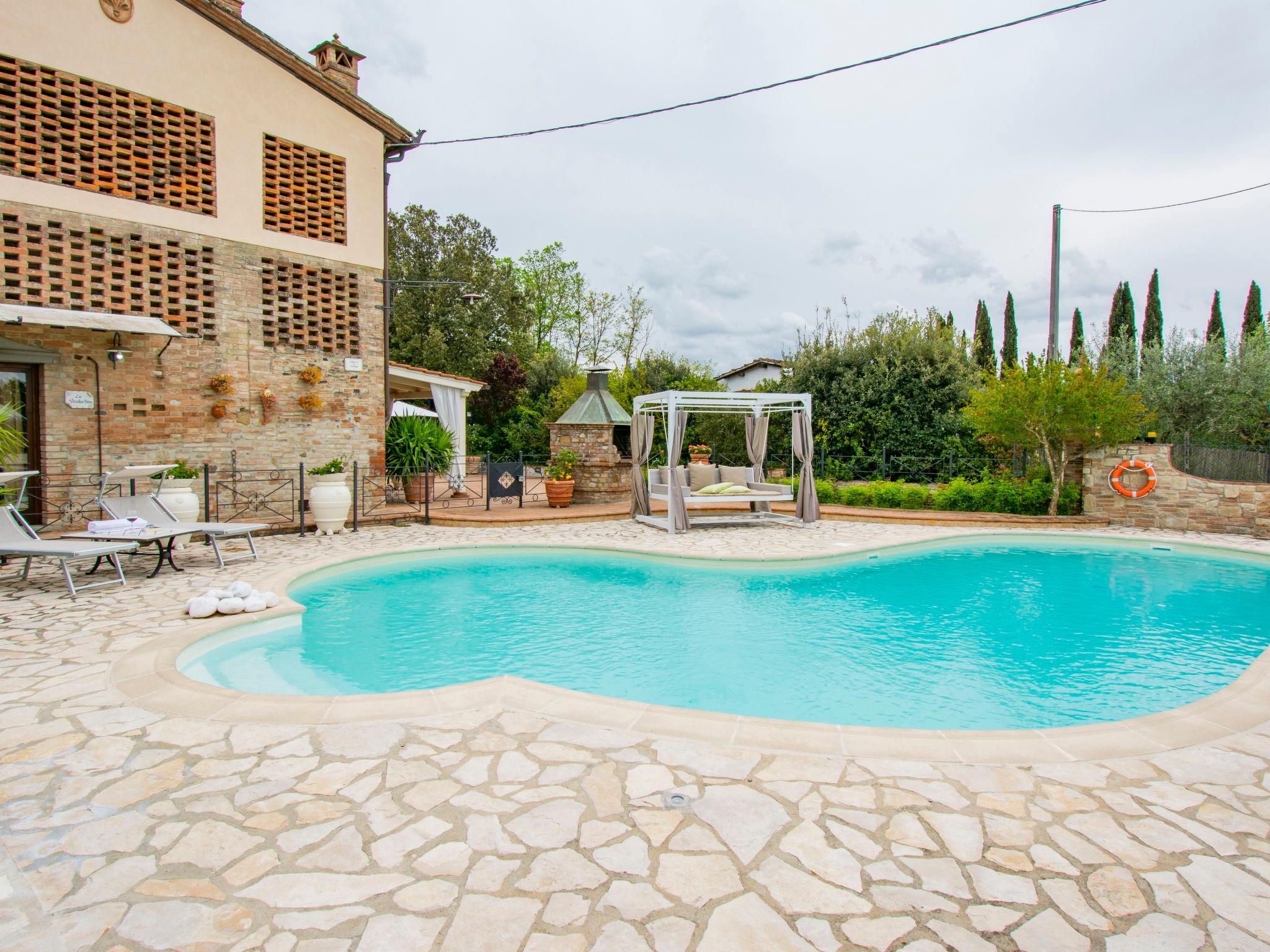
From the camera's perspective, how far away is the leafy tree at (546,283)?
35281 millimetres

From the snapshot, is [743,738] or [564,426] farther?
[564,426]

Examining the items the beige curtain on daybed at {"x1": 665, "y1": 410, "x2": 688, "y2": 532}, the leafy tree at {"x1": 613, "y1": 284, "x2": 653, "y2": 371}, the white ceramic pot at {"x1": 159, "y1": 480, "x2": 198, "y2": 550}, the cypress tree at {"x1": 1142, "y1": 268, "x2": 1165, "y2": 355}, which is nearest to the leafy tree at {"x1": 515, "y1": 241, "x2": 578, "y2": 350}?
the leafy tree at {"x1": 613, "y1": 284, "x2": 653, "y2": 371}

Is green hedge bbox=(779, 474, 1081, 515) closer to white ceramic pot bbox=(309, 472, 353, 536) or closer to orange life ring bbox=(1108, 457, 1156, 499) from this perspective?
orange life ring bbox=(1108, 457, 1156, 499)

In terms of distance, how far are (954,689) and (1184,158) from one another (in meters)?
12.2

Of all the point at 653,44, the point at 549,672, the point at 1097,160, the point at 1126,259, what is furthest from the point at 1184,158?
the point at 549,672

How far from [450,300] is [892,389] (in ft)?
66.6

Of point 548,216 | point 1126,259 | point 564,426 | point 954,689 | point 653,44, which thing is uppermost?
point 548,216

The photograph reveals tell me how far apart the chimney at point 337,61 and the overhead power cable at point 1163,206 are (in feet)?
44.6

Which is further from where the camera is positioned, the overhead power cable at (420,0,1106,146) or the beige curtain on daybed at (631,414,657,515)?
the beige curtain on daybed at (631,414,657,515)

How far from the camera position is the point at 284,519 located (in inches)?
443

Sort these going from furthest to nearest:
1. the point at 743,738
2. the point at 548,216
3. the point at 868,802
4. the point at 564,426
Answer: the point at 548,216 → the point at 564,426 → the point at 743,738 → the point at 868,802

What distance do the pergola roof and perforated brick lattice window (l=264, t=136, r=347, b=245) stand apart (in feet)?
20.3

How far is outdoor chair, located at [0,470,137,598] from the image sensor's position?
629 centimetres

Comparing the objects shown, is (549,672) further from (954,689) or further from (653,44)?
(653,44)
